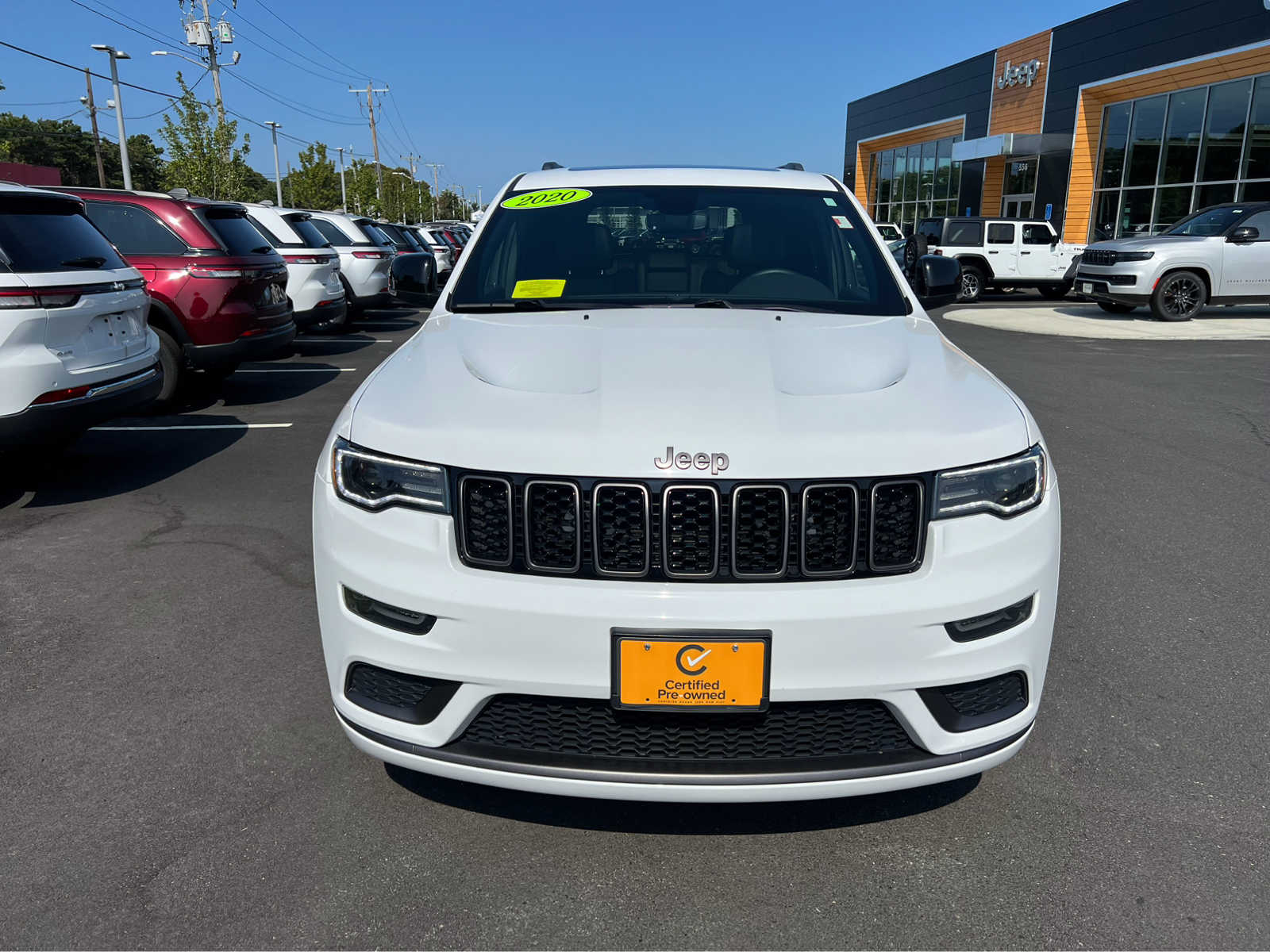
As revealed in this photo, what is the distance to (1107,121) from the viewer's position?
2723 centimetres

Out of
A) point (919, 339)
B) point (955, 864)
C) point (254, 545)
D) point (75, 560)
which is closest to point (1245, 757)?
point (955, 864)

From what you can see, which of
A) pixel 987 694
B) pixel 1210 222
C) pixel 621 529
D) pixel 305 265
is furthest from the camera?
pixel 1210 222

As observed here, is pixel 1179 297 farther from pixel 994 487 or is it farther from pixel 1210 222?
pixel 994 487

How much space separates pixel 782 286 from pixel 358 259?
475 inches

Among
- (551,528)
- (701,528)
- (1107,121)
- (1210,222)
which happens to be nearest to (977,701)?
(701,528)

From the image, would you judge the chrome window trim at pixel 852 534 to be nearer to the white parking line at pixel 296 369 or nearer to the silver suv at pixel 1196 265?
the white parking line at pixel 296 369

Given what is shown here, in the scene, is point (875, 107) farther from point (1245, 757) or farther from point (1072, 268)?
point (1245, 757)

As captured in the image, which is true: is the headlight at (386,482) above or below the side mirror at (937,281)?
below

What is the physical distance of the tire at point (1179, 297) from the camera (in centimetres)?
1555

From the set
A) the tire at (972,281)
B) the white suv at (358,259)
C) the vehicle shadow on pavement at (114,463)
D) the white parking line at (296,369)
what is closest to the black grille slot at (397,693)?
the vehicle shadow on pavement at (114,463)

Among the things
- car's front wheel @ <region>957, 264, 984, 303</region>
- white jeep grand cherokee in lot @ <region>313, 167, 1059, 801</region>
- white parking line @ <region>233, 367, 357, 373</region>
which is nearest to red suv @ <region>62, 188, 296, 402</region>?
white parking line @ <region>233, 367, 357, 373</region>

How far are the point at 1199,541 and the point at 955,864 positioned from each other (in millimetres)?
3363

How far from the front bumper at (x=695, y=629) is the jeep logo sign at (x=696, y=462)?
263 mm

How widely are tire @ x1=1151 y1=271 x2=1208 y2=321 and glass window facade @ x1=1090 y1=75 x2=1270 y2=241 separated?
24.8 ft
